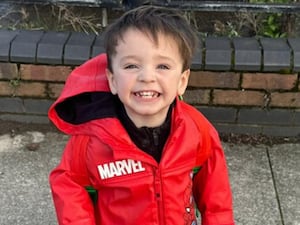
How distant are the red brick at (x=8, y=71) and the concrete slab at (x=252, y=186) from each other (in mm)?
1309

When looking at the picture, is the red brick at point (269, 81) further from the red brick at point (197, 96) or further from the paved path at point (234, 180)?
the paved path at point (234, 180)

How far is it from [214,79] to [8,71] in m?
1.20

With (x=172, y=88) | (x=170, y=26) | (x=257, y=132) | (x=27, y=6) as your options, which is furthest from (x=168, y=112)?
(x=27, y=6)

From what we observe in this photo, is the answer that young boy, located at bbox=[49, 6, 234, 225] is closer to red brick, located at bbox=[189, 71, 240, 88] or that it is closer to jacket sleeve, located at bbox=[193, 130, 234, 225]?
jacket sleeve, located at bbox=[193, 130, 234, 225]

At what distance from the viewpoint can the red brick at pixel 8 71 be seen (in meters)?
3.58

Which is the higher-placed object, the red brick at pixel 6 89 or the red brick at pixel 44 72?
the red brick at pixel 44 72

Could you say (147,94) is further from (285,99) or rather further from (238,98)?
(285,99)

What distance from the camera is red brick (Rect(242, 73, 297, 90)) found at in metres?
3.49

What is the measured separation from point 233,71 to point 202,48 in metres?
Result: 0.22

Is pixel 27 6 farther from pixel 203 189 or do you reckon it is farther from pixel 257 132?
pixel 203 189

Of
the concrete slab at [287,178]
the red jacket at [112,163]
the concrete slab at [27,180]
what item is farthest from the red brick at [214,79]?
the red jacket at [112,163]

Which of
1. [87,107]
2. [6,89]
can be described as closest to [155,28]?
[87,107]

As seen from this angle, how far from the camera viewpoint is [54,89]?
3.64 meters

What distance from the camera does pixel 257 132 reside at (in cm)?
368
